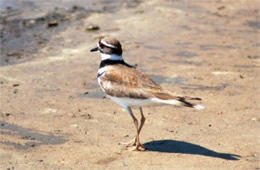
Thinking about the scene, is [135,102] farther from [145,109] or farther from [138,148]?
[145,109]

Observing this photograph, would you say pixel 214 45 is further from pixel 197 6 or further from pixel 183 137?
pixel 183 137

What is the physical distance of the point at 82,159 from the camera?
7883 millimetres

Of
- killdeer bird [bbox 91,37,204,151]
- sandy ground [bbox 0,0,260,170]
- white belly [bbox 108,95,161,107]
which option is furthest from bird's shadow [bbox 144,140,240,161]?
white belly [bbox 108,95,161,107]

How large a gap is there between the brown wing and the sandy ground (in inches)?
→ 32.2

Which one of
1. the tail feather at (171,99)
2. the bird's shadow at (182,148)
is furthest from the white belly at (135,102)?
the bird's shadow at (182,148)

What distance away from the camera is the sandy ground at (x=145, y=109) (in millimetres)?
8055

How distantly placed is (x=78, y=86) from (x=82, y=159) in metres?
3.46

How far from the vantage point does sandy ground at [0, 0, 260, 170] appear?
317 inches

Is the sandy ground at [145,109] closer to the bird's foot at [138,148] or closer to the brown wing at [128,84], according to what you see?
the bird's foot at [138,148]

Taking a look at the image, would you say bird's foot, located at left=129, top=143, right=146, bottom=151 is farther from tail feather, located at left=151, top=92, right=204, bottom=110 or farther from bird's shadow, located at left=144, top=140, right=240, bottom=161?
tail feather, located at left=151, top=92, right=204, bottom=110

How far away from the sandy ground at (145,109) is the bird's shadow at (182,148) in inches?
0.5

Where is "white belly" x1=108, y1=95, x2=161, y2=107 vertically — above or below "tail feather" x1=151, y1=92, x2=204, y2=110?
below

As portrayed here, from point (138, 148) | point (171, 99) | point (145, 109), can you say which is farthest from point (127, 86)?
point (145, 109)

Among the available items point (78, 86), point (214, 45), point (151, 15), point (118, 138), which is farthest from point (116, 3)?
point (118, 138)
